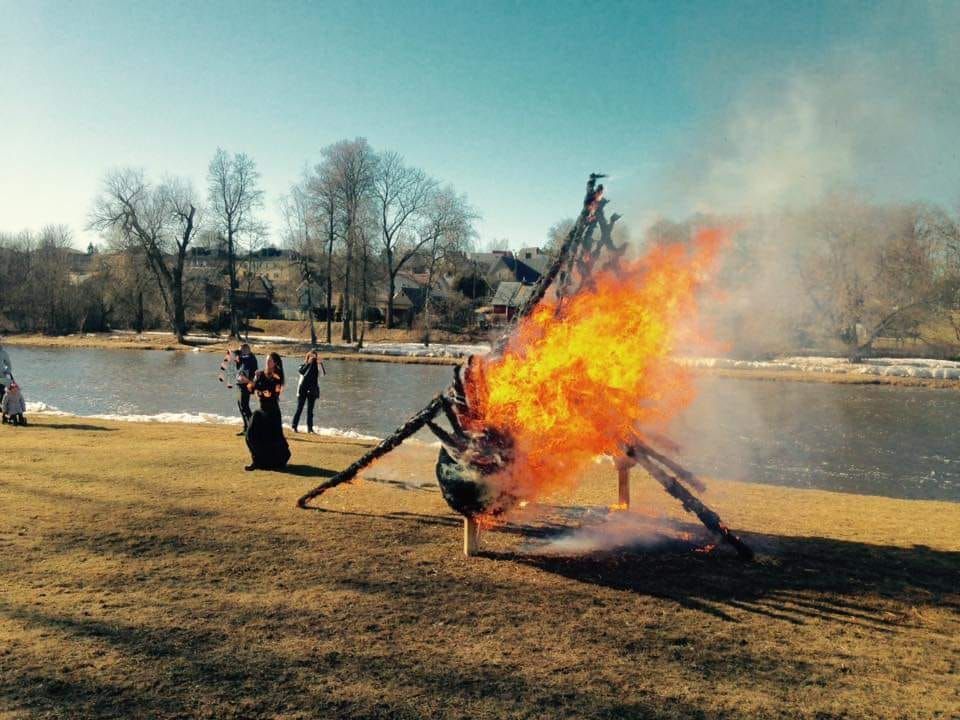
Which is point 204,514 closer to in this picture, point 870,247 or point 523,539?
point 523,539

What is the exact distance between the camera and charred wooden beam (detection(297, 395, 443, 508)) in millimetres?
9398

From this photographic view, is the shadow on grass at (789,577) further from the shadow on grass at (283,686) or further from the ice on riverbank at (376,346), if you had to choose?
the ice on riverbank at (376,346)

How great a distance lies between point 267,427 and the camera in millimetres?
13875

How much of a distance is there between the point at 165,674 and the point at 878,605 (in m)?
7.96

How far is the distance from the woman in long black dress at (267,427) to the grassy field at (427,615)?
179cm

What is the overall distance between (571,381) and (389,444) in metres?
2.99

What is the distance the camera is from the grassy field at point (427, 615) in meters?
5.57

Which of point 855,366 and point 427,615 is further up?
point 855,366

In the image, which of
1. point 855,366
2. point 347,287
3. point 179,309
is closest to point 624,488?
point 855,366

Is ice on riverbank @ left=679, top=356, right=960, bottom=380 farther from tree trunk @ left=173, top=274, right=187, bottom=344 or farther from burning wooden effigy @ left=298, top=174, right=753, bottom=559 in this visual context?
tree trunk @ left=173, top=274, right=187, bottom=344

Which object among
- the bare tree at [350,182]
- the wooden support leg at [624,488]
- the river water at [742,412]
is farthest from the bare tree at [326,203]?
the wooden support leg at [624,488]

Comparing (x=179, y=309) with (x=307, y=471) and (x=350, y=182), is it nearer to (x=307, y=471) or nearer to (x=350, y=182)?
(x=350, y=182)

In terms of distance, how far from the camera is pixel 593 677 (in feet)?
19.6

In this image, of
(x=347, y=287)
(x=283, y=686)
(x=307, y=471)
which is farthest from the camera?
(x=347, y=287)
